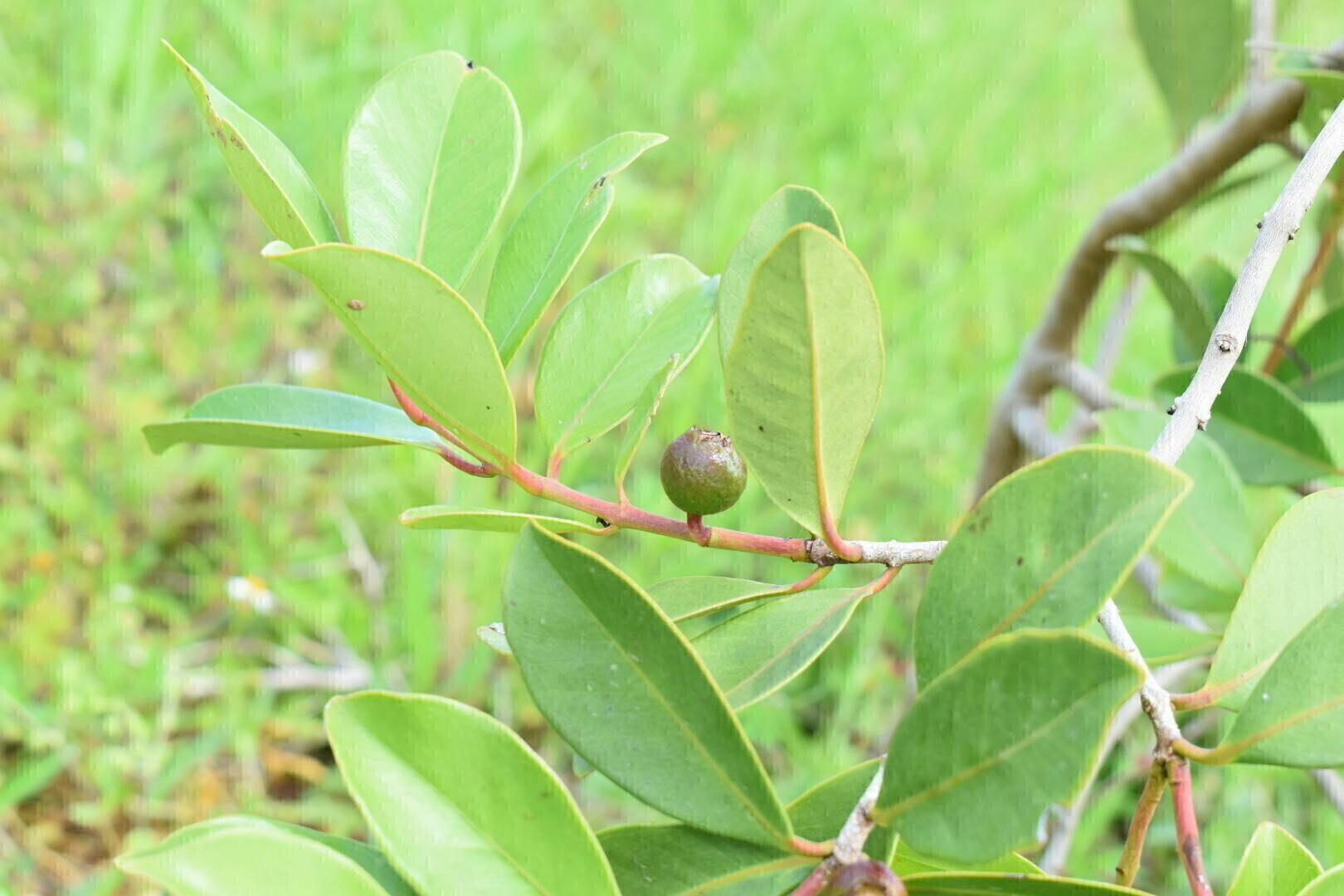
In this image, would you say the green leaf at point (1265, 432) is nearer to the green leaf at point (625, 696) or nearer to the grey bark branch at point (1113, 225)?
the grey bark branch at point (1113, 225)

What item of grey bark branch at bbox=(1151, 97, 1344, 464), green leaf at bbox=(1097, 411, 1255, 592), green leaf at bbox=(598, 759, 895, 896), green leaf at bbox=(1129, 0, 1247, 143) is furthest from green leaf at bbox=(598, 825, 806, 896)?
green leaf at bbox=(1129, 0, 1247, 143)

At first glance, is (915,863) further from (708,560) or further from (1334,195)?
(708,560)

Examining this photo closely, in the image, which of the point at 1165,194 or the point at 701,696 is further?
the point at 1165,194

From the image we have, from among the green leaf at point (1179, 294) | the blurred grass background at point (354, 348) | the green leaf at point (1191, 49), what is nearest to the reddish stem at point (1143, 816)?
the green leaf at point (1179, 294)

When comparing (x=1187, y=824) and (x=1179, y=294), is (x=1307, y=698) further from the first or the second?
(x=1179, y=294)

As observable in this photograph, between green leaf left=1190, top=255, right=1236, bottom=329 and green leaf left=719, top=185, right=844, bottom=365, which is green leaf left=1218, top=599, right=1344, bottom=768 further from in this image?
green leaf left=1190, top=255, right=1236, bottom=329

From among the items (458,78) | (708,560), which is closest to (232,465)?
(708,560)
